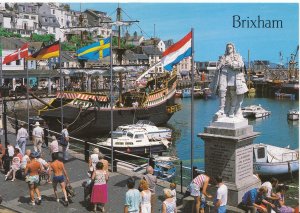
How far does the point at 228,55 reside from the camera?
1356 centimetres

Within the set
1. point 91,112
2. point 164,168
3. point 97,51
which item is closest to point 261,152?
point 164,168

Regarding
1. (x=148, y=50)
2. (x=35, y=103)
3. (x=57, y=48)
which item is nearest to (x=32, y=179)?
(x=57, y=48)

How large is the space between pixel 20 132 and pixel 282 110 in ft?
221

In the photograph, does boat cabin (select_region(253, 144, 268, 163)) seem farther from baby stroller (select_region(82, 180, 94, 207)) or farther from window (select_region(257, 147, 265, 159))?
baby stroller (select_region(82, 180, 94, 207))

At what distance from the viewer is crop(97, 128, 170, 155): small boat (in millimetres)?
33659

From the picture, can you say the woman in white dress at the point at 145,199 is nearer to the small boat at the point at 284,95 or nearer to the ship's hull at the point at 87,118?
the ship's hull at the point at 87,118

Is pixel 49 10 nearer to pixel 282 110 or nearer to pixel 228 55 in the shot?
pixel 282 110

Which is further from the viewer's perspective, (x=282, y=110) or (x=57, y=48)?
(x=282, y=110)

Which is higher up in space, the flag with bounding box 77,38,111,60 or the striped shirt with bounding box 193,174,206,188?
the flag with bounding box 77,38,111,60

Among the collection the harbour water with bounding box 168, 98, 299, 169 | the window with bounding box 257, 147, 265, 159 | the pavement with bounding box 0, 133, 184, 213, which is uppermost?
the pavement with bounding box 0, 133, 184, 213

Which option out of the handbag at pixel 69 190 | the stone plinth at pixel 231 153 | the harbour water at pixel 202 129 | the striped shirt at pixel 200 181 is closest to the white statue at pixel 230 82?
the stone plinth at pixel 231 153

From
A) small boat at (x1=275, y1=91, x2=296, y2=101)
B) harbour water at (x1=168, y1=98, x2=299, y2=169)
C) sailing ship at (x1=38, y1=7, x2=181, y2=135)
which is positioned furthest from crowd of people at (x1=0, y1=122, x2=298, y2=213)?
small boat at (x1=275, y1=91, x2=296, y2=101)

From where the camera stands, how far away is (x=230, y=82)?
13562mm

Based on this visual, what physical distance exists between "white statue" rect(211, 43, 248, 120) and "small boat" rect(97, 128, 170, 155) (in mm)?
20161
